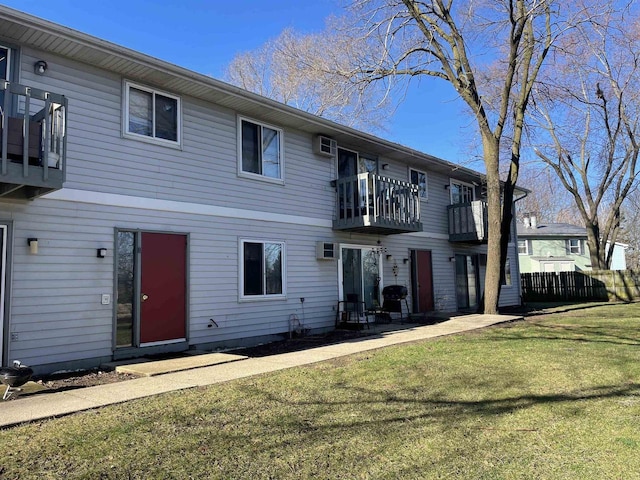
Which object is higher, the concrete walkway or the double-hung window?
the double-hung window

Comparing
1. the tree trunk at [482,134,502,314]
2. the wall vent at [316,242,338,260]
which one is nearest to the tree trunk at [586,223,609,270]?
the tree trunk at [482,134,502,314]

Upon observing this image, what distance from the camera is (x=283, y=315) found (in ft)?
33.5

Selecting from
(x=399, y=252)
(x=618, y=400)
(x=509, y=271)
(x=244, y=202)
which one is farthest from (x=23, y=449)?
(x=509, y=271)

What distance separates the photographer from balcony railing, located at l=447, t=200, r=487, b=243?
1527cm

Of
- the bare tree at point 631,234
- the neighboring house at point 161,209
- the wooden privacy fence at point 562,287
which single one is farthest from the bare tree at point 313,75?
the bare tree at point 631,234

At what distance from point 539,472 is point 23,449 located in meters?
3.64

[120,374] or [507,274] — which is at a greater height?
[507,274]

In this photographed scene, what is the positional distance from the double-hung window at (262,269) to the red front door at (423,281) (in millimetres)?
5422

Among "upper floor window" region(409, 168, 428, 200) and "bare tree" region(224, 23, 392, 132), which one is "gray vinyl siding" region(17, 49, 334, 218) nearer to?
"bare tree" region(224, 23, 392, 132)

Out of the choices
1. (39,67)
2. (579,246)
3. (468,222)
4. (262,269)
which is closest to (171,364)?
(262,269)

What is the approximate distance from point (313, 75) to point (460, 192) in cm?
687

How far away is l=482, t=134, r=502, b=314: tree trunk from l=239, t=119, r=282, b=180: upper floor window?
5.90 metres

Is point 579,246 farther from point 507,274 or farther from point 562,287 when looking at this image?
point 507,274

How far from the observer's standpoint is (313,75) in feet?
45.8
